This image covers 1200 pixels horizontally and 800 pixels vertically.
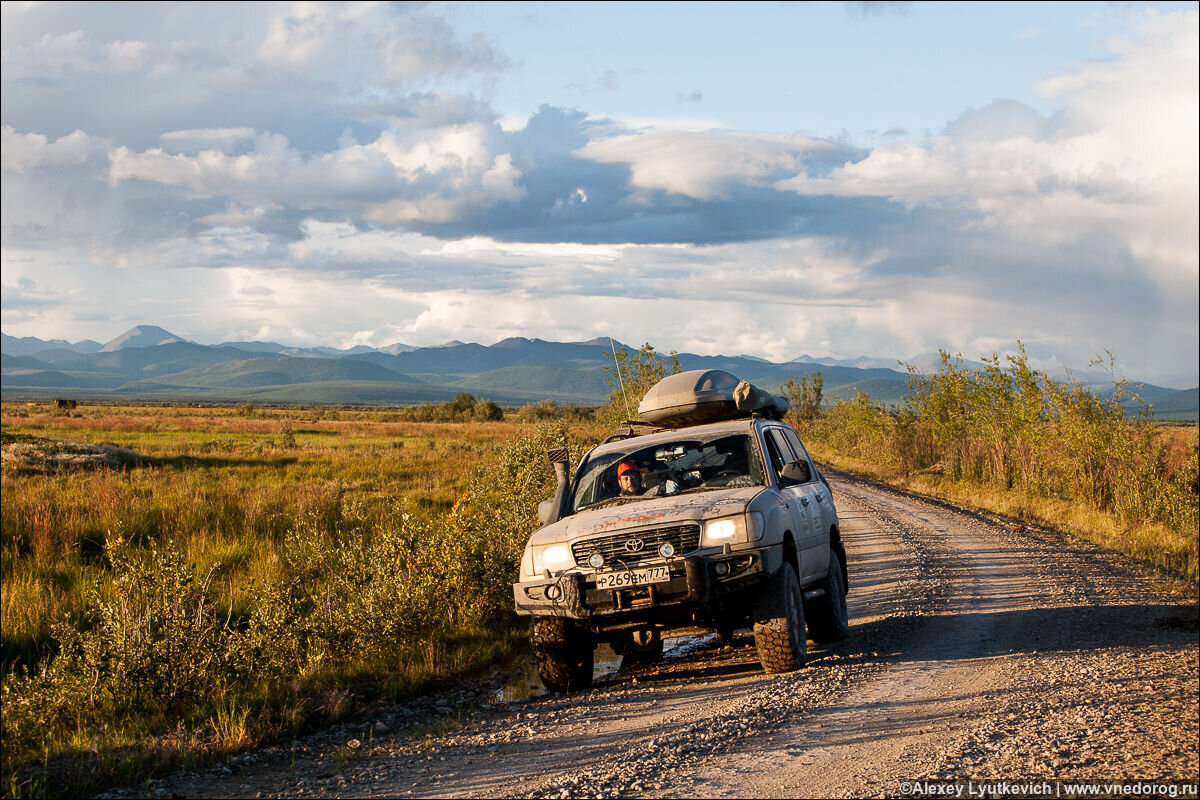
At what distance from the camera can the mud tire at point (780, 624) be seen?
750 cm

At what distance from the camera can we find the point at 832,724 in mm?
6203

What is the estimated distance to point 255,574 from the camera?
12797 millimetres

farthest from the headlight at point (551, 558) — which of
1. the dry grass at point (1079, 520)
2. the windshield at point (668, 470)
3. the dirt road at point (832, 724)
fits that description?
the dry grass at point (1079, 520)

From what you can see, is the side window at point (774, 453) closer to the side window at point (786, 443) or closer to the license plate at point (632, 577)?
the side window at point (786, 443)

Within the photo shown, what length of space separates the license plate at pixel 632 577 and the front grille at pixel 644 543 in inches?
3.7

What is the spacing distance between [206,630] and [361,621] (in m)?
1.53

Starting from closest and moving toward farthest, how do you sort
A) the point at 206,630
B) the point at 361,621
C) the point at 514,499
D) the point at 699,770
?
the point at 699,770, the point at 206,630, the point at 361,621, the point at 514,499

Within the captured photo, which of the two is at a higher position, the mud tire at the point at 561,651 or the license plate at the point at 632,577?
the license plate at the point at 632,577

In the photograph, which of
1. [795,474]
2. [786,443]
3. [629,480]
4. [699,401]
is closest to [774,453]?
[795,474]

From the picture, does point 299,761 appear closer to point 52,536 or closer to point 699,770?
point 699,770

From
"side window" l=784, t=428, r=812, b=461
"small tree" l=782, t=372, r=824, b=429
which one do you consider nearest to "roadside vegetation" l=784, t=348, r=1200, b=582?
"side window" l=784, t=428, r=812, b=461

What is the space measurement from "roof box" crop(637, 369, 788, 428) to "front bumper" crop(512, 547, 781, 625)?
2.57 metres

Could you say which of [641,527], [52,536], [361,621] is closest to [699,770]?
[641,527]

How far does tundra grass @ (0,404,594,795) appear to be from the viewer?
266 inches
